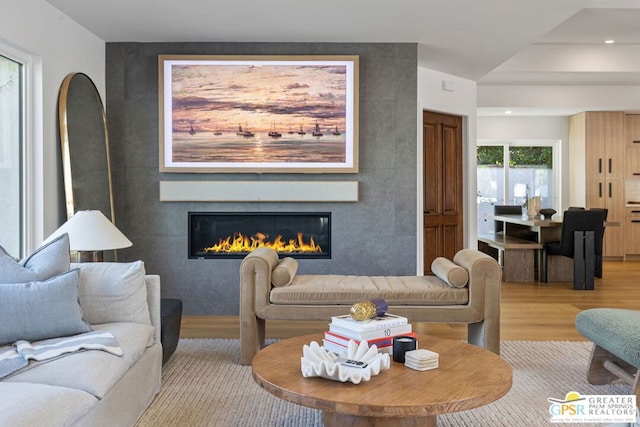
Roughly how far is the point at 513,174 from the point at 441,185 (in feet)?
16.9

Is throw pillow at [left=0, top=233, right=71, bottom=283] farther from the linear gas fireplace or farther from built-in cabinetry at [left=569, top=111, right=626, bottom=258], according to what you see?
built-in cabinetry at [left=569, top=111, right=626, bottom=258]

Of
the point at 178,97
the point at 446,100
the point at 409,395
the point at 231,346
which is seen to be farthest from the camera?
the point at 446,100

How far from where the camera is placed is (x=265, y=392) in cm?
327

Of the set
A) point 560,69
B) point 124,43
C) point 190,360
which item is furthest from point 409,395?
point 560,69

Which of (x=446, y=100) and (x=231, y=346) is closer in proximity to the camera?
(x=231, y=346)

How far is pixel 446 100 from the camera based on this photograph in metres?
6.62

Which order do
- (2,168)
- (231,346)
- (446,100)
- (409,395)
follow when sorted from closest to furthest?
(409,395)
(2,168)
(231,346)
(446,100)

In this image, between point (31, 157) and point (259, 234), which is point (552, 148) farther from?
point (31, 157)

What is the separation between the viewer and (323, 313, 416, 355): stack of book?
2.62 m

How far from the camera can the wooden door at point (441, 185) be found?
6.61 m

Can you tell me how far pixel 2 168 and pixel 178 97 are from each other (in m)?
1.77

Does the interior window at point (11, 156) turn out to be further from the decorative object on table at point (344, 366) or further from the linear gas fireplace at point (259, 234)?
the decorative object on table at point (344, 366)

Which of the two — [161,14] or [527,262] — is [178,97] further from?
[527,262]

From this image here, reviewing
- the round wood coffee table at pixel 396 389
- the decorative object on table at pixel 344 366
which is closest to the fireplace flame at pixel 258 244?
the round wood coffee table at pixel 396 389
